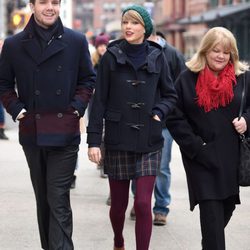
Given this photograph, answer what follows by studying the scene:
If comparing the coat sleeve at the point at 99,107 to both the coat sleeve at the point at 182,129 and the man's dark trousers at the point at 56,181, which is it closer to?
the man's dark trousers at the point at 56,181

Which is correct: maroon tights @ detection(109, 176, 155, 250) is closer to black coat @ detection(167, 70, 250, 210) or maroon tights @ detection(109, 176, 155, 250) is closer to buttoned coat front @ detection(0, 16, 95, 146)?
black coat @ detection(167, 70, 250, 210)

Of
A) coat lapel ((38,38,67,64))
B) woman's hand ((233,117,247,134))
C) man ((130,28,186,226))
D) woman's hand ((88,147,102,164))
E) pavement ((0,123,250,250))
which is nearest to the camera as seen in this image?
woman's hand ((233,117,247,134))

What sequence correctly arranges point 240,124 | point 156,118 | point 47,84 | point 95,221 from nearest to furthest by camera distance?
point 240,124, point 47,84, point 156,118, point 95,221

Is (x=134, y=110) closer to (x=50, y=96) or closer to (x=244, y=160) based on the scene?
(x=50, y=96)

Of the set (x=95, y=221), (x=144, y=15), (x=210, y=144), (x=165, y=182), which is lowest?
(x=95, y=221)

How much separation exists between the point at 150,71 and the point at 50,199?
1116mm

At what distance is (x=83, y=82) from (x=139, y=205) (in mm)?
924

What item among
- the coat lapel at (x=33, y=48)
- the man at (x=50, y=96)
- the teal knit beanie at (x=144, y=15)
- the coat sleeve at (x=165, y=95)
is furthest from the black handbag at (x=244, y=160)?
the coat lapel at (x=33, y=48)

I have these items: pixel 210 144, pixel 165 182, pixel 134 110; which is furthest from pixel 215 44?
pixel 165 182

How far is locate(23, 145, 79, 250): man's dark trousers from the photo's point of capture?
523cm

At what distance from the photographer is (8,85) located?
533cm

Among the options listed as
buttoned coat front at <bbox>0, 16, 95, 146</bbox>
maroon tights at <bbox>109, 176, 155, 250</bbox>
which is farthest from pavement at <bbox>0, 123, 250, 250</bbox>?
buttoned coat front at <bbox>0, 16, 95, 146</bbox>

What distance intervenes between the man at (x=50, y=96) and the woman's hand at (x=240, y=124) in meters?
1.01

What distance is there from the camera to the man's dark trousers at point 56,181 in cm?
523
